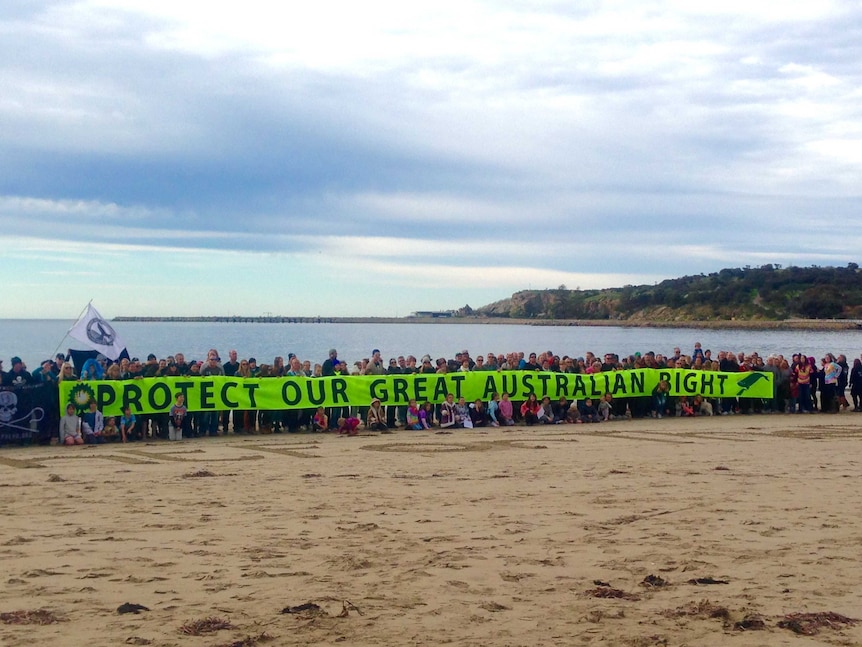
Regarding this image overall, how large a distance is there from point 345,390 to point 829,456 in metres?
9.24

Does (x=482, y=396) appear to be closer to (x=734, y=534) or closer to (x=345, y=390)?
(x=345, y=390)

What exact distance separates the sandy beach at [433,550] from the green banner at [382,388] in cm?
314

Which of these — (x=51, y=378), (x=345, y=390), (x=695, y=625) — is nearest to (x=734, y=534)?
(x=695, y=625)

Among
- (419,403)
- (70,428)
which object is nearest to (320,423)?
(419,403)

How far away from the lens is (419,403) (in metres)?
19.2

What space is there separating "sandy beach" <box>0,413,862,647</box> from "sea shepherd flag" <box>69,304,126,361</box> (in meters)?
5.82

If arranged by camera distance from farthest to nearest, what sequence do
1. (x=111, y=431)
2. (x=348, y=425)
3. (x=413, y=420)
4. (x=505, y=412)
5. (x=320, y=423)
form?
(x=505, y=412) < (x=413, y=420) < (x=320, y=423) < (x=348, y=425) < (x=111, y=431)

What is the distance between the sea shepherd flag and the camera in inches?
758

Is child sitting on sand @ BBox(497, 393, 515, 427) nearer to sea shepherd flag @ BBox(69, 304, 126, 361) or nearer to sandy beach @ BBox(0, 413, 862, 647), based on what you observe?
sandy beach @ BBox(0, 413, 862, 647)

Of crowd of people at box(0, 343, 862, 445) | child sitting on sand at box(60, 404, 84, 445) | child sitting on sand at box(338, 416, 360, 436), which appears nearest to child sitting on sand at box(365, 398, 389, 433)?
crowd of people at box(0, 343, 862, 445)

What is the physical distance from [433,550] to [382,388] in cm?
1132

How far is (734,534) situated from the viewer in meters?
8.30

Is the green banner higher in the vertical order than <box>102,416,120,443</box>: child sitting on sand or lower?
higher

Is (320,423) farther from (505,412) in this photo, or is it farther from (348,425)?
(505,412)
